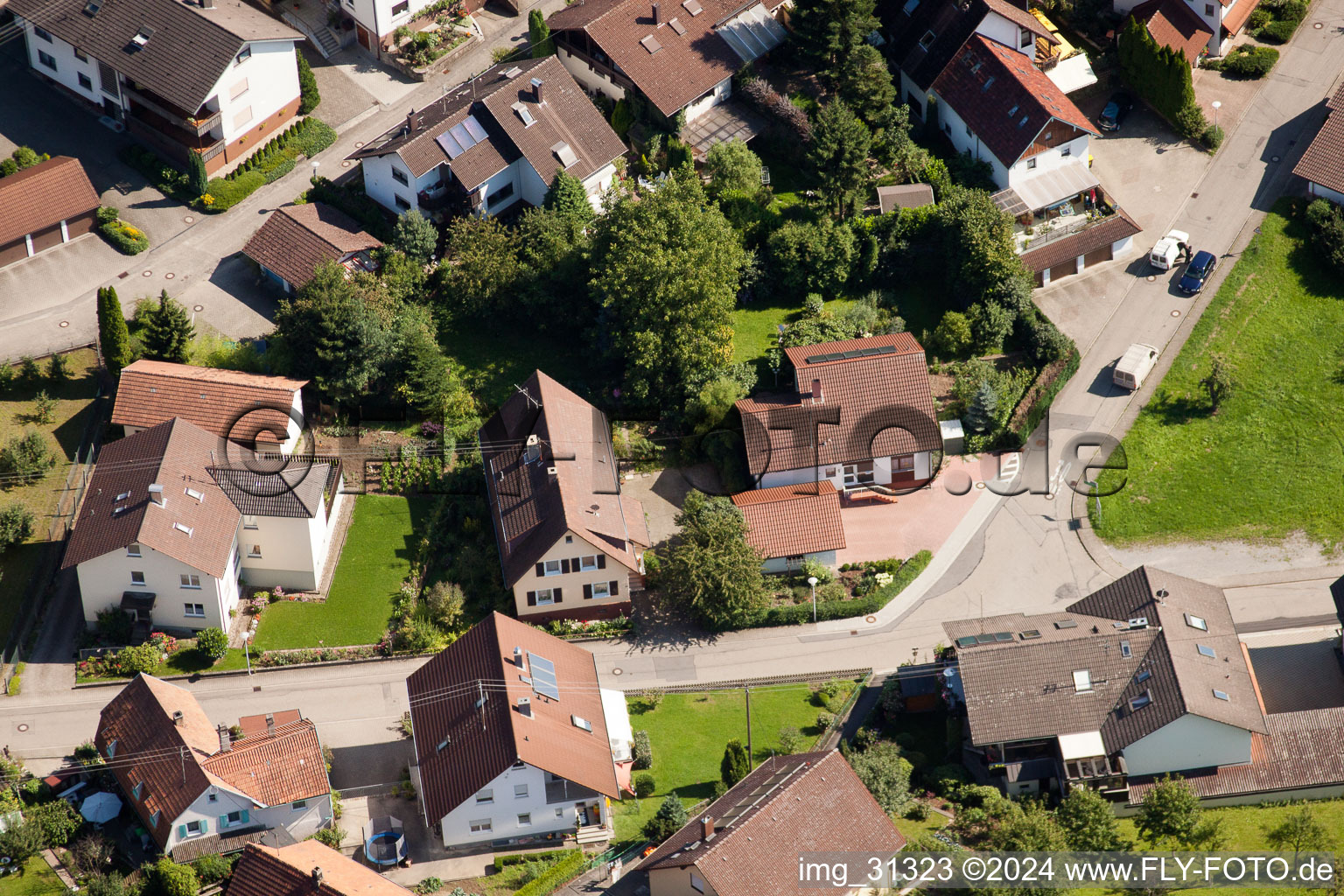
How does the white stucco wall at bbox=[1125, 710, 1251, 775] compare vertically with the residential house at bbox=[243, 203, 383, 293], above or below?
below

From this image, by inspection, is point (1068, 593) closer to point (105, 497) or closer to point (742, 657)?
point (742, 657)

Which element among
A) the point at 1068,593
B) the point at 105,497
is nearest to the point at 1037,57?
the point at 1068,593

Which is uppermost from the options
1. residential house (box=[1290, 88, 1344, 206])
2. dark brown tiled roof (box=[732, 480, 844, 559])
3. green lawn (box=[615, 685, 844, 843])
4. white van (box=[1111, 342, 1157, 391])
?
residential house (box=[1290, 88, 1344, 206])

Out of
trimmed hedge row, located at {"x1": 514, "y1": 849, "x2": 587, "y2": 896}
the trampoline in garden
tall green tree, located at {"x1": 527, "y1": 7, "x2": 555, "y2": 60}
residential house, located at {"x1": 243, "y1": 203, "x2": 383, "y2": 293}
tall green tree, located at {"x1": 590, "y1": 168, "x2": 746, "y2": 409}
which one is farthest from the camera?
tall green tree, located at {"x1": 527, "y1": 7, "x2": 555, "y2": 60}

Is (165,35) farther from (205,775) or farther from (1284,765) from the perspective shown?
(1284,765)

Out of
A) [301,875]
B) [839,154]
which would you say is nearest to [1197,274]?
[839,154]

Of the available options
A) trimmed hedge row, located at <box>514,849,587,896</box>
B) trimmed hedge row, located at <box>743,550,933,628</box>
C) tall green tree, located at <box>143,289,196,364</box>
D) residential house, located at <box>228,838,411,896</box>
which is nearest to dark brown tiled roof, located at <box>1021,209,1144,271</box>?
trimmed hedge row, located at <box>743,550,933,628</box>

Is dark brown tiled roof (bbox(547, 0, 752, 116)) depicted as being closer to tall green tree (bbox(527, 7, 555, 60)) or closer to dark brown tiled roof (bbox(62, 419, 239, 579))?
tall green tree (bbox(527, 7, 555, 60))

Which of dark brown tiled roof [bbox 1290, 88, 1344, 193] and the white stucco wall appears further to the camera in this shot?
dark brown tiled roof [bbox 1290, 88, 1344, 193]
